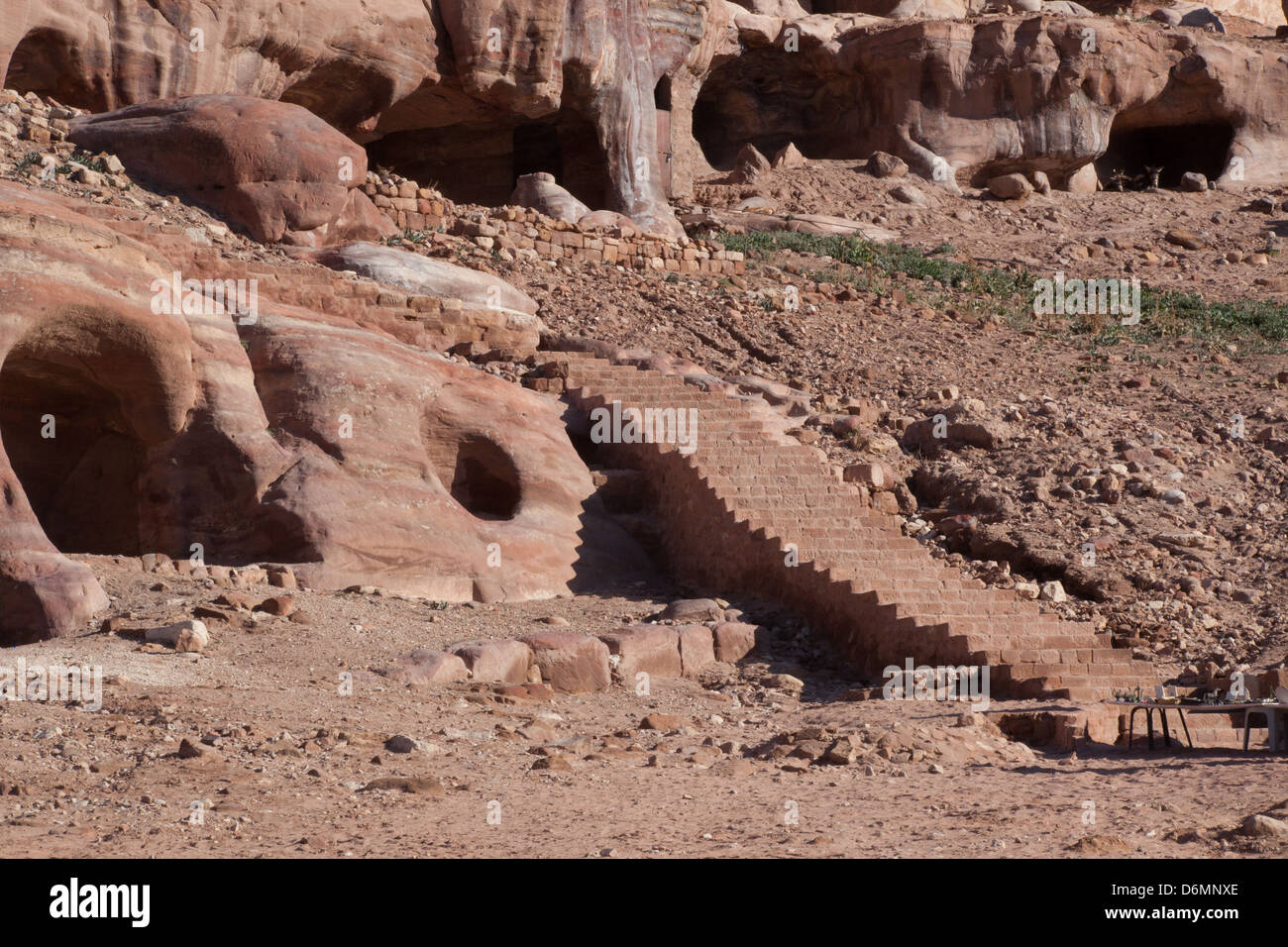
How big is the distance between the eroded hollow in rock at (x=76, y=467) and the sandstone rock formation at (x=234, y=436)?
0.01m

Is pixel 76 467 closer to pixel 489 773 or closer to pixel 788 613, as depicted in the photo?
pixel 788 613

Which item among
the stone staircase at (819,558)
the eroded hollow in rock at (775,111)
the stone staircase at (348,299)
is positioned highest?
the eroded hollow in rock at (775,111)

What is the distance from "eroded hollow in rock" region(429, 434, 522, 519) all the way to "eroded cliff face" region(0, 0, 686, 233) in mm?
6769

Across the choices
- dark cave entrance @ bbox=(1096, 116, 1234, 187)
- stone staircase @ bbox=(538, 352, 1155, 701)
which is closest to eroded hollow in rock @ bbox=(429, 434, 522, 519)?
stone staircase @ bbox=(538, 352, 1155, 701)

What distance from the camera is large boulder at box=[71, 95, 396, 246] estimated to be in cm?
1430

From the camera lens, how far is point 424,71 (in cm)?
1889

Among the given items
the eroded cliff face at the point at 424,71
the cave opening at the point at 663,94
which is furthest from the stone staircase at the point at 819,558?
the cave opening at the point at 663,94

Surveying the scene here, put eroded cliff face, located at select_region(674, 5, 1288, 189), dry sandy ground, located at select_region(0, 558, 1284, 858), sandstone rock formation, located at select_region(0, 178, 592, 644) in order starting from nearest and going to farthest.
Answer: dry sandy ground, located at select_region(0, 558, 1284, 858)
sandstone rock formation, located at select_region(0, 178, 592, 644)
eroded cliff face, located at select_region(674, 5, 1288, 189)

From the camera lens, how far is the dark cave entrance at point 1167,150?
28344mm

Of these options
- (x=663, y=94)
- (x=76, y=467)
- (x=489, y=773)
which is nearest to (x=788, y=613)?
(x=489, y=773)

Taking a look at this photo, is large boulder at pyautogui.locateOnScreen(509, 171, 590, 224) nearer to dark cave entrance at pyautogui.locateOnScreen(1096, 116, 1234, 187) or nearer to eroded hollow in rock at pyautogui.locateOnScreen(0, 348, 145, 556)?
eroded hollow in rock at pyautogui.locateOnScreen(0, 348, 145, 556)

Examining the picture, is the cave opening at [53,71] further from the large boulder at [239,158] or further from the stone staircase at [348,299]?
the stone staircase at [348,299]

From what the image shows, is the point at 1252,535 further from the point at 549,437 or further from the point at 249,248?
the point at 249,248

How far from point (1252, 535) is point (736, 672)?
5.36m
